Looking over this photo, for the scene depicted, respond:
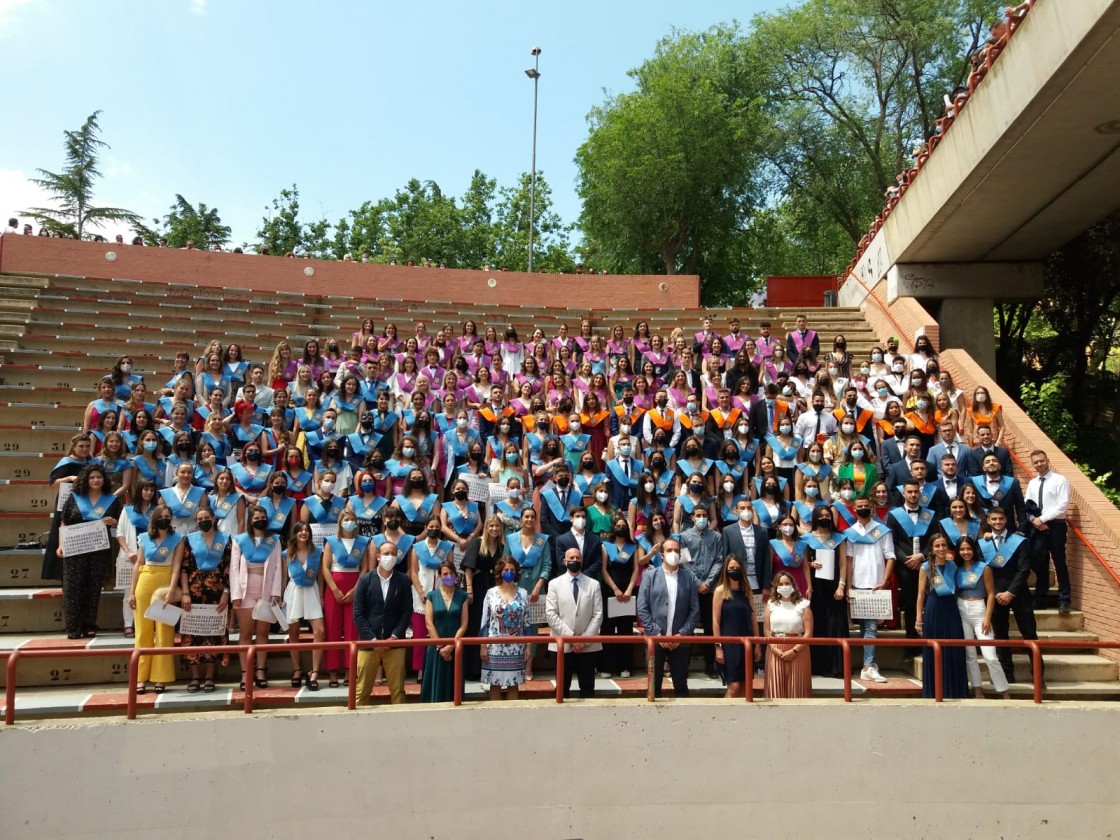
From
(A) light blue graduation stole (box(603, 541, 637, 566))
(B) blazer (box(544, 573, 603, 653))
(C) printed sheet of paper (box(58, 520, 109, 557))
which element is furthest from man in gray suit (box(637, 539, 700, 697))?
(C) printed sheet of paper (box(58, 520, 109, 557))

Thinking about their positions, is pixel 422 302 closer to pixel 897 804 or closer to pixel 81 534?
pixel 81 534

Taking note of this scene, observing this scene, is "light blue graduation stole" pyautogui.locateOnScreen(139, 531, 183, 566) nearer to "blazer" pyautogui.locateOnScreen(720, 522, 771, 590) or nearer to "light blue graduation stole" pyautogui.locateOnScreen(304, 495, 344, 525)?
"light blue graduation stole" pyautogui.locateOnScreen(304, 495, 344, 525)

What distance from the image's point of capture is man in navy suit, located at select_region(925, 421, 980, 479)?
1018cm

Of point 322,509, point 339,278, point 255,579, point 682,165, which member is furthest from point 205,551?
point 682,165

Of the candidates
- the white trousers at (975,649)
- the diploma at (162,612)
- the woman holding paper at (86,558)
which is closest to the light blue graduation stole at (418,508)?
the diploma at (162,612)

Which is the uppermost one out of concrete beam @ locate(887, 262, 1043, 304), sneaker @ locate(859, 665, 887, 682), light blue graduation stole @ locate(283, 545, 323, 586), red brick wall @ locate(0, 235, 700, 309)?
red brick wall @ locate(0, 235, 700, 309)

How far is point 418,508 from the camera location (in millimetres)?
9250

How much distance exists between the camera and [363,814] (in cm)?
729

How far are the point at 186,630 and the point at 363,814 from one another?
91.3 inches

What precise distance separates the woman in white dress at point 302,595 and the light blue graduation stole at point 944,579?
5657 mm

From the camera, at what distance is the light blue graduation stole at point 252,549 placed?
8328 millimetres

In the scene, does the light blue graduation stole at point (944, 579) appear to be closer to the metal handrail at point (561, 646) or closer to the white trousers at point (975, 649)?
the white trousers at point (975, 649)

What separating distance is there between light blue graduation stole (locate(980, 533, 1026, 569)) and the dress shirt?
1.09m

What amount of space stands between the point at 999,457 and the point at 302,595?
750 centimetres
